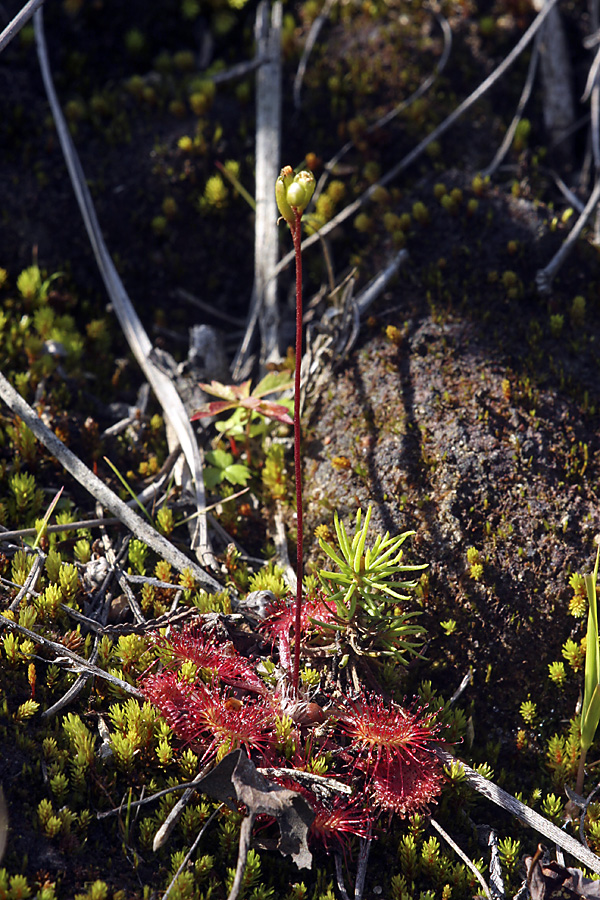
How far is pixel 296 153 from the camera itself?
16.8ft

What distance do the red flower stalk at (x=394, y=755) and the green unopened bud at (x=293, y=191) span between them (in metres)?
2.04

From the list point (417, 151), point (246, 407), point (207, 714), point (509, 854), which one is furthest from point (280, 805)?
point (417, 151)

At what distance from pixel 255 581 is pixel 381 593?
2.43 ft

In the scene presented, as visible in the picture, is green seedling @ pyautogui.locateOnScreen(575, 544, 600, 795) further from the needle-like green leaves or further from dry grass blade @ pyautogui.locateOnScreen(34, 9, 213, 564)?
dry grass blade @ pyautogui.locateOnScreen(34, 9, 213, 564)

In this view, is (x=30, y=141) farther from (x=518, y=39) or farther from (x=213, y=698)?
(x=213, y=698)

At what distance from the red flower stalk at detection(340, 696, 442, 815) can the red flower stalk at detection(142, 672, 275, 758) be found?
0.39m

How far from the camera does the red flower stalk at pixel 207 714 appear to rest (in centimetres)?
269

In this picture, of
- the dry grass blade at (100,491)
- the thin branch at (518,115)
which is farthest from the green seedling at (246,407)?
the thin branch at (518,115)

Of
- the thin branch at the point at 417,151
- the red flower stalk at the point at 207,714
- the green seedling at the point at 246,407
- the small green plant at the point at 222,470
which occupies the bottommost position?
the red flower stalk at the point at 207,714

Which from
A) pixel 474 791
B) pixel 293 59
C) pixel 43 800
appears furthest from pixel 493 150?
pixel 43 800

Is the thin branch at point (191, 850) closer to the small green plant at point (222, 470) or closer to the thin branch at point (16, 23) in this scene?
the small green plant at point (222, 470)

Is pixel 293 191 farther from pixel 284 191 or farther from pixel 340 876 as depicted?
pixel 340 876

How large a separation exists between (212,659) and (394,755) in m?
0.91

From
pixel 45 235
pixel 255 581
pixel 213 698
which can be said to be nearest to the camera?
pixel 213 698
